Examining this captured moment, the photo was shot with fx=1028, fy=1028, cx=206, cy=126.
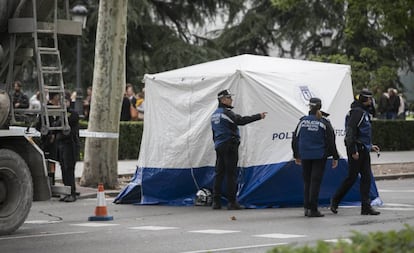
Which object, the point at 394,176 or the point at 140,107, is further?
the point at 140,107

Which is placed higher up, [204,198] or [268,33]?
[268,33]

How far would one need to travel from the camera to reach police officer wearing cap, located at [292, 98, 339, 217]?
48.3 ft

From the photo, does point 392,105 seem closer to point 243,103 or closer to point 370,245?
point 243,103

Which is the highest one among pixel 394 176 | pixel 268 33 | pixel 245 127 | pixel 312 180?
pixel 268 33

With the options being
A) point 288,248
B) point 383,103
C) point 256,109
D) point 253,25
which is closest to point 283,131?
point 256,109

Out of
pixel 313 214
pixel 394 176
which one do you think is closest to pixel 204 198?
pixel 313 214

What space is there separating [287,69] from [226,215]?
3.14m

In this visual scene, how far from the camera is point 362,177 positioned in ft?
49.4

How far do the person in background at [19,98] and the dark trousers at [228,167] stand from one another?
342 centimetres

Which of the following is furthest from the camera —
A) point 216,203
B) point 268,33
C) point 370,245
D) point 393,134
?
point 268,33

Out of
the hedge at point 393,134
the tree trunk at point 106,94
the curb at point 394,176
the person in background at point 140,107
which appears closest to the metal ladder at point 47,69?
the tree trunk at point 106,94

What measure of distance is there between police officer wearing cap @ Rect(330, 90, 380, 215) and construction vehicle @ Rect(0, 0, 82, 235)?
4.17 m

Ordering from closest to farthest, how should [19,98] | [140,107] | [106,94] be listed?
[19,98] → [106,94] → [140,107]

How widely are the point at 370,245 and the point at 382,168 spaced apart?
19662mm
